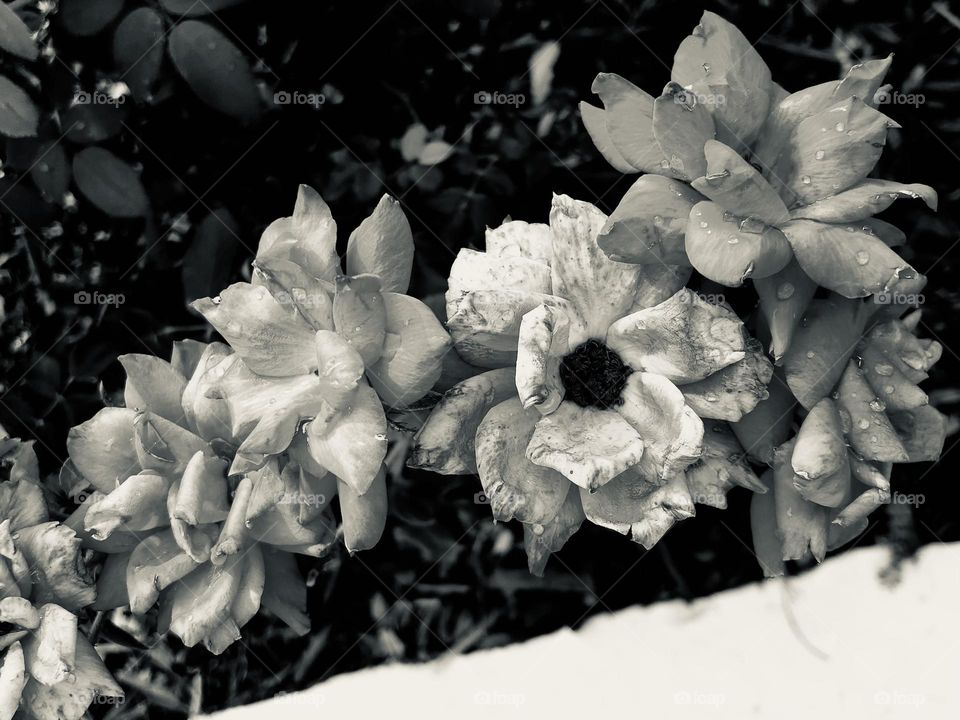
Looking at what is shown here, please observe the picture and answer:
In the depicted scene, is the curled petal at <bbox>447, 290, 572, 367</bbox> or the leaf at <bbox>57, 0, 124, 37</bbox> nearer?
the curled petal at <bbox>447, 290, 572, 367</bbox>

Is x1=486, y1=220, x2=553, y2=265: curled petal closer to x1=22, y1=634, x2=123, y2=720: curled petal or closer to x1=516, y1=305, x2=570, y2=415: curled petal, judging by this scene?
x1=516, y1=305, x2=570, y2=415: curled petal

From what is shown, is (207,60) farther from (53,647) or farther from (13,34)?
(53,647)

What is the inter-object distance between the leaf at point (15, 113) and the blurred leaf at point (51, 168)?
0.02 meters

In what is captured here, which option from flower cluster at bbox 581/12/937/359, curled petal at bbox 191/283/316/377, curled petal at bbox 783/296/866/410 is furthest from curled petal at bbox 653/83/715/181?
curled petal at bbox 191/283/316/377

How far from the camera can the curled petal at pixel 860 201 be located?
0.44 meters

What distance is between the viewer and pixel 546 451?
1.52 ft

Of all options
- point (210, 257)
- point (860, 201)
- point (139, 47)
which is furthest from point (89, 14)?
point (860, 201)

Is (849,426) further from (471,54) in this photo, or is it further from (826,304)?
(471,54)

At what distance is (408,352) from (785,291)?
0.64ft

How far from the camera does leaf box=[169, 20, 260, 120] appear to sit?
0.59 m

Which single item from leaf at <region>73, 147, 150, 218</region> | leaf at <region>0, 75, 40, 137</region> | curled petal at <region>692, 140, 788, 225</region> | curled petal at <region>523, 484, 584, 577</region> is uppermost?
leaf at <region>0, 75, 40, 137</region>

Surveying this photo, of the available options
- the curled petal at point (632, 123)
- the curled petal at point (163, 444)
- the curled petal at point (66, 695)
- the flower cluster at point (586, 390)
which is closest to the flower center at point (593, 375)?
the flower cluster at point (586, 390)

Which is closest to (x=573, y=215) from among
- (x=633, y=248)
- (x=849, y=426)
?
(x=633, y=248)

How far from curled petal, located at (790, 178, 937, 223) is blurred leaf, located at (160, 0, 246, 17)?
1.29 feet
